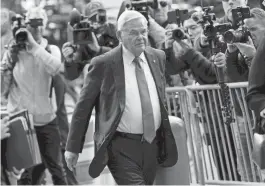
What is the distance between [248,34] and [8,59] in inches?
115

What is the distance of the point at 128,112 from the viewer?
5047 millimetres

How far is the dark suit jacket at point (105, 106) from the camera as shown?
16.6 ft

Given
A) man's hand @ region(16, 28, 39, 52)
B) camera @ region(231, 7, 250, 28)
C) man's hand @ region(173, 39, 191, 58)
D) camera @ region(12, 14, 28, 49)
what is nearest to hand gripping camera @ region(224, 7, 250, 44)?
camera @ region(231, 7, 250, 28)

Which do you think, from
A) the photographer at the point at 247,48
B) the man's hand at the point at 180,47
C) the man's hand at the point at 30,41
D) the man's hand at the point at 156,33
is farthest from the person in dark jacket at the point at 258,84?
the man's hand at the point at 30,41

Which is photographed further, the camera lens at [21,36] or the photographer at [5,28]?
the photographer at [5,28]

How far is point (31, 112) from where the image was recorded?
743 cm

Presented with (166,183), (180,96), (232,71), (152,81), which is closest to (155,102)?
(152,81)

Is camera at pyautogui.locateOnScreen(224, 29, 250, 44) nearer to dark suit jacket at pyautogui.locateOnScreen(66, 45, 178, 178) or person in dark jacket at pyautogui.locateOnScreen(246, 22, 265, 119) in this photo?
dark suit jacket at pyautogui.locateOnScreen(66, 45, 178, 178)

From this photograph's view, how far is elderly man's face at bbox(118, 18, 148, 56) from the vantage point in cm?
510

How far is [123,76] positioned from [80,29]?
2174mm

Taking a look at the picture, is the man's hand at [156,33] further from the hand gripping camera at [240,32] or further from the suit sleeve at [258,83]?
the suit sleeve at [258,83]

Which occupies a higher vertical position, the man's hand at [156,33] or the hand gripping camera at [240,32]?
the hand gripping camera at [240,32]

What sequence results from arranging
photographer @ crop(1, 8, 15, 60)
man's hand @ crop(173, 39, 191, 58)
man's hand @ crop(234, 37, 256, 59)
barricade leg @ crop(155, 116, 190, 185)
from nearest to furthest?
barricade leg @ crop(155, 116, 190, 185), man's hand @ crop(234, 37, 256, 59), man's hand @ crop(173, 39, 191, 58), photographer @ crop(1, 8, 15, 60)

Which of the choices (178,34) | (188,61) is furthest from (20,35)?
(188,61)
